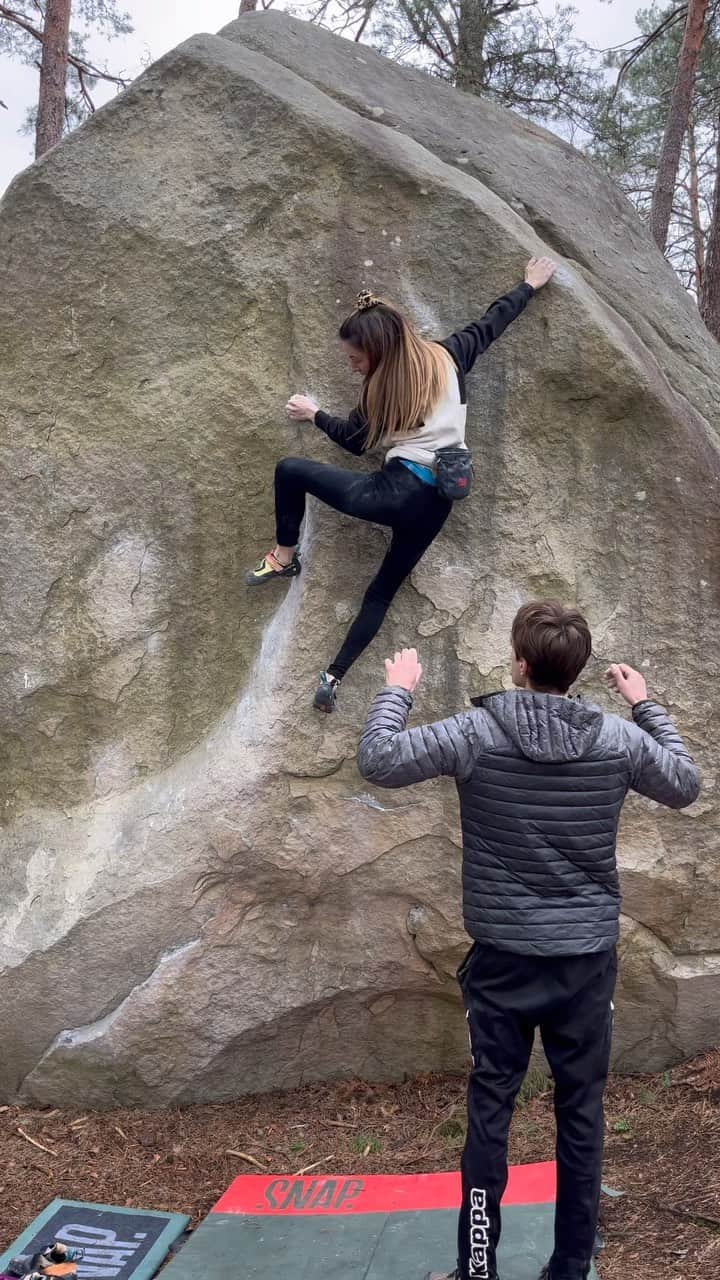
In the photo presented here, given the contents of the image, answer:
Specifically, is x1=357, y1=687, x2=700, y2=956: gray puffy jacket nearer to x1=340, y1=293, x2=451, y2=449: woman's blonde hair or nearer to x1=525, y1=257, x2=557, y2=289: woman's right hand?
x1=340, y1=293, x2=451, y2=449: woman's blonde hair

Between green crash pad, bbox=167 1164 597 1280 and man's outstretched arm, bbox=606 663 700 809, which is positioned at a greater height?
man's outstretched arm, bbox=606 663 700 809

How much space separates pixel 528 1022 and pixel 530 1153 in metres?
1.30

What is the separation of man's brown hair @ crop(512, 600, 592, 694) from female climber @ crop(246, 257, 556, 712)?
3.51 ft

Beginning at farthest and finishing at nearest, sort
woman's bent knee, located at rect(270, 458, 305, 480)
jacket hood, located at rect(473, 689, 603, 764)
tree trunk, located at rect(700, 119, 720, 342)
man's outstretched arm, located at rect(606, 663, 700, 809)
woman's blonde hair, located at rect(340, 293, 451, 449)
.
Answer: tree trunk, located at rect(700, 119, 720, 342) < woman's bent knee, located at rect(270, 458, 305, 480) < woman's blonde hair, located at rect(340, 293, 451, 449) < man's outstretched arm, located at rect(606, 663, 700, 809) < jacket hood, located at rect(473, 689, 603, 764)

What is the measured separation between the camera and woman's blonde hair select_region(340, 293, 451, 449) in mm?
3338

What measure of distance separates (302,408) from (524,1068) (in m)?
2.23

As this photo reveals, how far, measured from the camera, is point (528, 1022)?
246 centimetres

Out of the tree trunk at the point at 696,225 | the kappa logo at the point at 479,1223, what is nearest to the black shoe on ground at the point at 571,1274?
the kappa logo at the point at 479,1223

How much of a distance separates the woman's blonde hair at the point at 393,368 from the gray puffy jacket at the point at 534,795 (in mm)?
1257

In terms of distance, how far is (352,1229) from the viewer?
312 centimetres

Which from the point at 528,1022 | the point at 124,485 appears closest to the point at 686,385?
the point at 124,485

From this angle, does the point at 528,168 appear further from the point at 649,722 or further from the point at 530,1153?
the point at 530,1153

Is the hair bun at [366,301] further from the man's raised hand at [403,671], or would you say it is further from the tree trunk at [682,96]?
the tree trunk at [682,96]

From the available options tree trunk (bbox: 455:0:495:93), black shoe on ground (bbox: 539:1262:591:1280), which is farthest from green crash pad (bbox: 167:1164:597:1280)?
tree trunk (bbox: 455:0:495:93)
